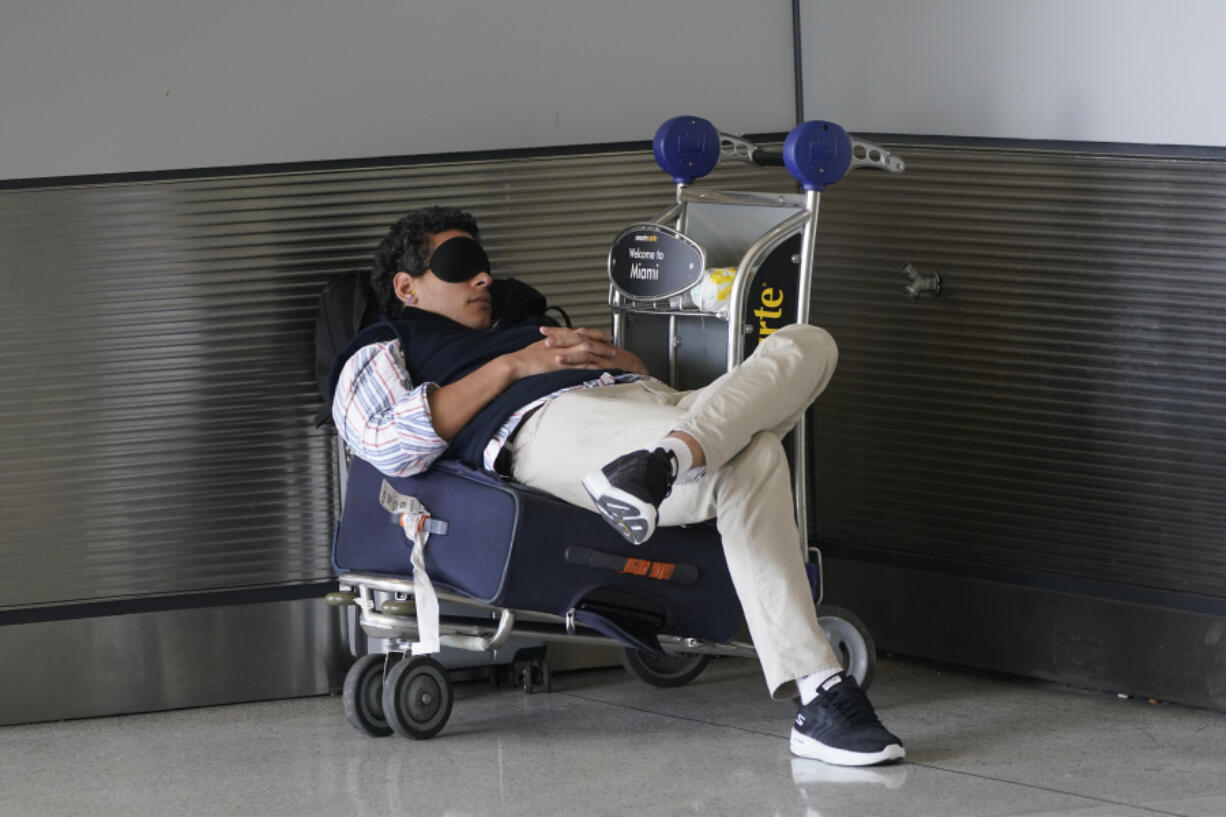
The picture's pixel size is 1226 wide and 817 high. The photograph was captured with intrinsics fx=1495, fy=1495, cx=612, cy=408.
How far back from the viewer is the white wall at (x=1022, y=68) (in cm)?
298

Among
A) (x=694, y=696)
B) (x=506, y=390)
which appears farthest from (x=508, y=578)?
(x=694, y=696)

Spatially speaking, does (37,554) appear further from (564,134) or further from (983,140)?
(983,140)

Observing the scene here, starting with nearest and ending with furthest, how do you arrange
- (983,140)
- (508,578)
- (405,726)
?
(508,578) < (405,726) < (983,140)

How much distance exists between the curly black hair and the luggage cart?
1.21ft

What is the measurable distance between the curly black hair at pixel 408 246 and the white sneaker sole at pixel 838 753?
1.33m

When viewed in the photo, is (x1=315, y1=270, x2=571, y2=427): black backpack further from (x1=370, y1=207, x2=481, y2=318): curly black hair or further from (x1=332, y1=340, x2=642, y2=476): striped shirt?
(x1=332, y1=340, x2=642, y2=476): striped shirt

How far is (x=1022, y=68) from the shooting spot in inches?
133

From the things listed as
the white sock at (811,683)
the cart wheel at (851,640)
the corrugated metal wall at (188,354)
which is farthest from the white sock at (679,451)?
the corrugated metal wall at (188,354)

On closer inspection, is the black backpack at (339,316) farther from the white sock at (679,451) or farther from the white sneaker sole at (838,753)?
the white sneaker sole at (838,753)

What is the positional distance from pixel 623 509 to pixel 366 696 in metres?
0.90

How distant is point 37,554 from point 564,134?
162cm

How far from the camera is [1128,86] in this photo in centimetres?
311

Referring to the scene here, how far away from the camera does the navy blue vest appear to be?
307 centimetres

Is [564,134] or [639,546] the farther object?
[564,134]
